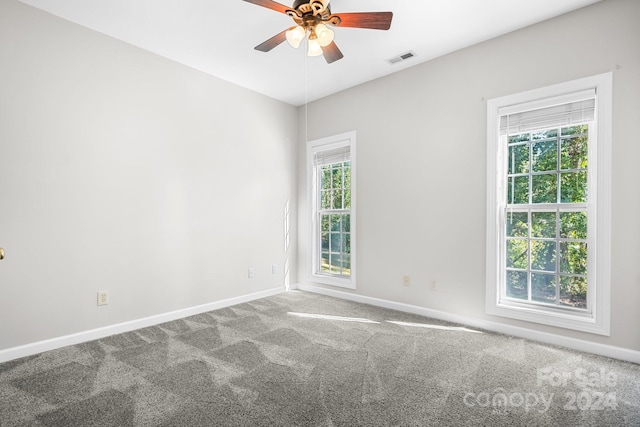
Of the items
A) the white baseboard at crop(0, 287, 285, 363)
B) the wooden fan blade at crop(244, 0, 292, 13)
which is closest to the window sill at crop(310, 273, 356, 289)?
the white baseboard at crop(0, 287, 285, 363)

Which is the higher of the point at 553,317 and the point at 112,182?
the point at 112,182

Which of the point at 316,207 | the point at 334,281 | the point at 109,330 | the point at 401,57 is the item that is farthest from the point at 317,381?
the point at 401,57

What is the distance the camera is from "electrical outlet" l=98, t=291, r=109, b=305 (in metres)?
2.87

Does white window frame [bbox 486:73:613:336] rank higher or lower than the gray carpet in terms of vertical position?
higher

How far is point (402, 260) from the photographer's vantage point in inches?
144

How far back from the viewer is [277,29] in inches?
113

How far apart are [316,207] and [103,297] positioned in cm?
277

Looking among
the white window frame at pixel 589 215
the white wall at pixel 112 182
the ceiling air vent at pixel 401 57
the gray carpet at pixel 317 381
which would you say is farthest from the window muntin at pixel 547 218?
the white wall at pixel 112 182

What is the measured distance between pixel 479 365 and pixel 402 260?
1476 millimetres

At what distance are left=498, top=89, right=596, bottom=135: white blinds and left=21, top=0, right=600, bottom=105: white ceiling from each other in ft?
2.31

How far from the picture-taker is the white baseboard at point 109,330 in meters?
2.45

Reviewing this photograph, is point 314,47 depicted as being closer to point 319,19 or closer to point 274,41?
point 319,19

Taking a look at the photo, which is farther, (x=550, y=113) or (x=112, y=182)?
(x=112, y=182)

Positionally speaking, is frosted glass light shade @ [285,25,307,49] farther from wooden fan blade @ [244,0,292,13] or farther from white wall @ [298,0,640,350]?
white wall @ [298,0,640,350]
